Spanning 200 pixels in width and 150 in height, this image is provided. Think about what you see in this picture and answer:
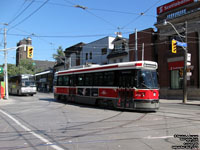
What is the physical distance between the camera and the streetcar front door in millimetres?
12375

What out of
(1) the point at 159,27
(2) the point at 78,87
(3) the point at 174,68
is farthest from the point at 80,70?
(1) the point at 159,27

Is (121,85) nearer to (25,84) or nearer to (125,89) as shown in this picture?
(125,89)

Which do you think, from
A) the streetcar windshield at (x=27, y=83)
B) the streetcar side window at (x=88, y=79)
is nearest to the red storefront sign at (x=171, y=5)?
the streetcar side window at (x=88, y=79)

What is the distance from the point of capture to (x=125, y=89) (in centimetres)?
1270

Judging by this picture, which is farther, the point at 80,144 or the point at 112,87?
the point at 112,87

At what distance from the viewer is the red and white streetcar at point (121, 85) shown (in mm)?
12008

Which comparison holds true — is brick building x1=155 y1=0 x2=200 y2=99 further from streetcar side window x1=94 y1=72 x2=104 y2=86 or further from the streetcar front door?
the streetcar front door

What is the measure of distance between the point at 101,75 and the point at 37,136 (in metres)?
8.39

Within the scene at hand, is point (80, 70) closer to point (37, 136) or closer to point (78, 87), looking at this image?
point (78, 87)

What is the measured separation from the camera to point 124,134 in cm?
702

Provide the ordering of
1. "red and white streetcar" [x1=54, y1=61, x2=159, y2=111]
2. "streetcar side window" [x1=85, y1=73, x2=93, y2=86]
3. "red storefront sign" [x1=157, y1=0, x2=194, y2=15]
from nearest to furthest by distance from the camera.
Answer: "red and white streetcar" [x1=54, y1=61, x2=159, y2=111]
"streetcar side window" [x1=85, y1=73, x2=93, y2=86]
"red storefront sign" [x1=157, y1=0, x2=194, y2=15]

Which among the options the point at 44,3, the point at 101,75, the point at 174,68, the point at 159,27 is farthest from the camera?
the point at 159,27

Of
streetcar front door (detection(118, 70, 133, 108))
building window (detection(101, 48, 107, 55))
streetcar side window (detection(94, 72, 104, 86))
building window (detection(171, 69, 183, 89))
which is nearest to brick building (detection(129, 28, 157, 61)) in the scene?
building window (detection(171, 69, 183, 89))

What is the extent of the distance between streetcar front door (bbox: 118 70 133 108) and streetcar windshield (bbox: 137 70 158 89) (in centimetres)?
58
